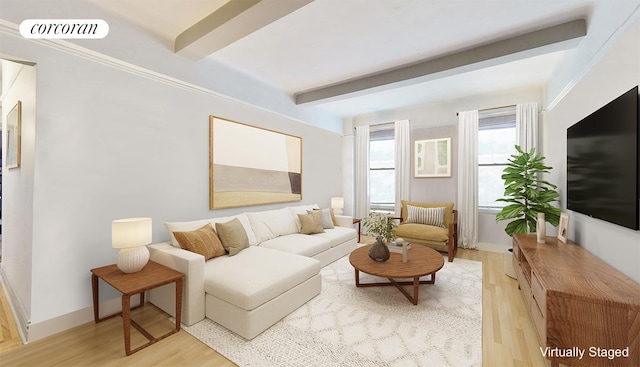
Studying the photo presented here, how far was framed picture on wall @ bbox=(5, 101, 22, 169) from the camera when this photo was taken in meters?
2.41

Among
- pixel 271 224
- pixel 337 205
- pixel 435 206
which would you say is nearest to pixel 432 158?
pixel 435 206

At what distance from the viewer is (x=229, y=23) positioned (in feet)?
7.46

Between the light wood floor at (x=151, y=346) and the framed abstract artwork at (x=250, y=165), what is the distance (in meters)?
1.62

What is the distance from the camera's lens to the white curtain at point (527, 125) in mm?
4273

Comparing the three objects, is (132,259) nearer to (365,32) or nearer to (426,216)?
(365,32)

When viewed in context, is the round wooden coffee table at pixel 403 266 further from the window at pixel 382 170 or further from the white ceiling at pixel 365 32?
the window at pixel 382 170

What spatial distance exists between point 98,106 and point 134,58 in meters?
0.62

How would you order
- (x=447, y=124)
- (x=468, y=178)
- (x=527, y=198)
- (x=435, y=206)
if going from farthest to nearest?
(x=447, y=124)
(x=435, y=206)
(x=468, y=178)
(x=527, y=198)

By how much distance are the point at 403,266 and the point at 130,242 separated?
8.74 ft

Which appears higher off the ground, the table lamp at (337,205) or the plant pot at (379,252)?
the table lamp at (337,205)

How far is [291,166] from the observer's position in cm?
473

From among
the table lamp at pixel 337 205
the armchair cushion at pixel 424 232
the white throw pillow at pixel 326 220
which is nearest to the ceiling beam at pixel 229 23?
the white throw pillow at pixel 326 220

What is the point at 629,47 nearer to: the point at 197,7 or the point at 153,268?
the point at 197,7

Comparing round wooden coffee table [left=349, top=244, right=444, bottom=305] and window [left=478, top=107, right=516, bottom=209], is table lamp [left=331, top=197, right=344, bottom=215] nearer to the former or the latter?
round wooden coffee table [left=349, top=244, right=444, bottom=305]
